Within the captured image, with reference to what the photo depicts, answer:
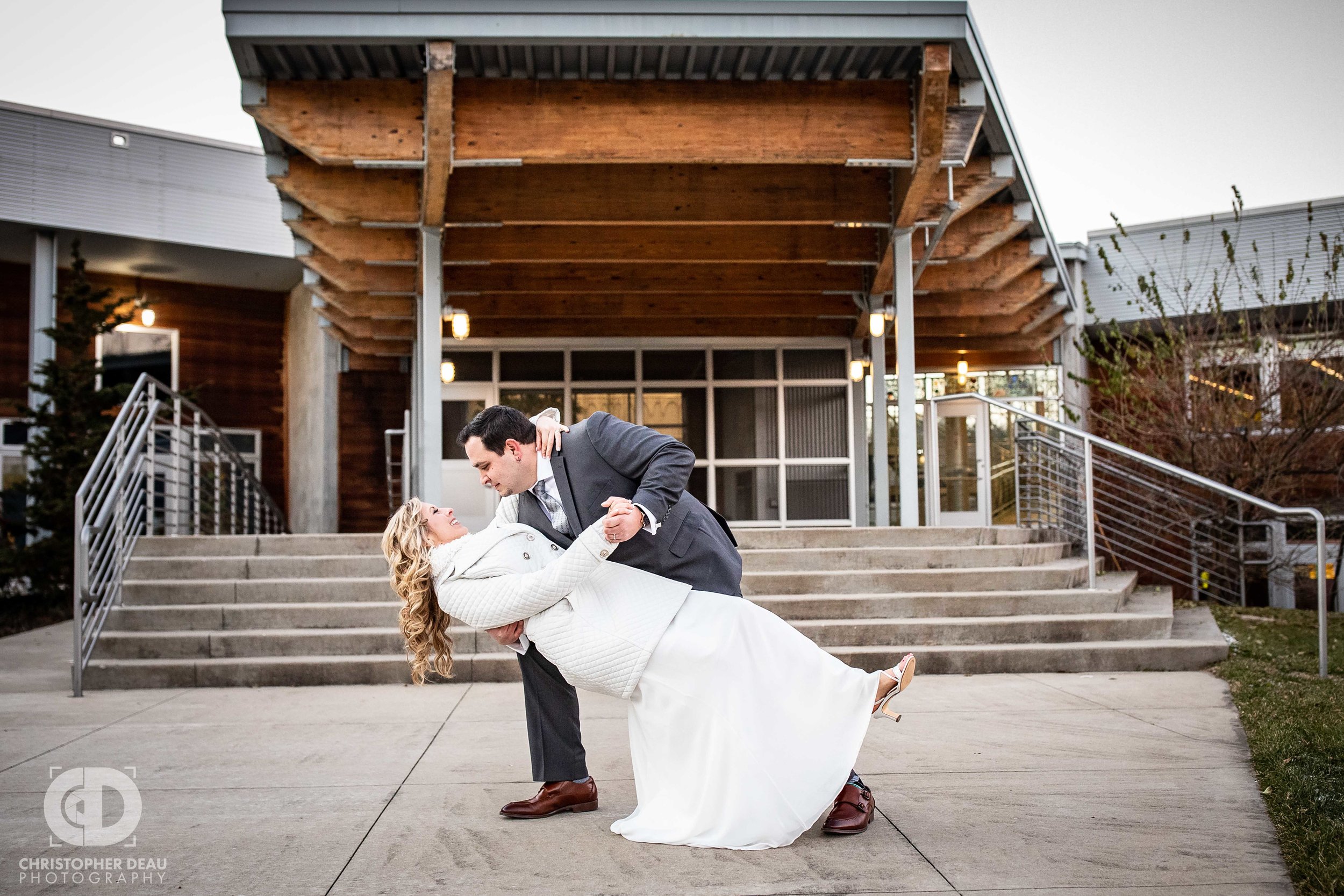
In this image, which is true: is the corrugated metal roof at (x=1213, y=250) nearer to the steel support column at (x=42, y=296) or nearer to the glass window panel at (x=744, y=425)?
the glass window panel at (x=744, y=425)

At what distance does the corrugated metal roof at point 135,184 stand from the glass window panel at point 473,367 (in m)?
4.70

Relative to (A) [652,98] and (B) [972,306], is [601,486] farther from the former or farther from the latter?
(B) [972,306]

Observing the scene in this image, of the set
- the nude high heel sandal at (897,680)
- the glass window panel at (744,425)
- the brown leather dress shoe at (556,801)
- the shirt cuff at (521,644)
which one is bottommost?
the brown leather dress shoe at (556,801)

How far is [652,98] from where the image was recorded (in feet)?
27.5

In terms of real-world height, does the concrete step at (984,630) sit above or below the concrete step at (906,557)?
below

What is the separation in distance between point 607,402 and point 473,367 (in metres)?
1.98

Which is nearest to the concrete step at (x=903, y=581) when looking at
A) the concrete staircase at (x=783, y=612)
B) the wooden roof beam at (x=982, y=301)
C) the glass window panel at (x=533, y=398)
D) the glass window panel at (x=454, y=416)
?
the concrete staircase at (x=783, y=612)

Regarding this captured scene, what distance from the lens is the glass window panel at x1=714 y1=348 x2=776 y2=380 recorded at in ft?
47.8

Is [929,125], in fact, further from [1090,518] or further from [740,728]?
[740,728]

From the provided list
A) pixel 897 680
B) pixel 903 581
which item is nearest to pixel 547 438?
pixel 897 680

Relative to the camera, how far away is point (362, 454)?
1691 centimetres

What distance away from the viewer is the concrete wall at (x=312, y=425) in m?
16.6

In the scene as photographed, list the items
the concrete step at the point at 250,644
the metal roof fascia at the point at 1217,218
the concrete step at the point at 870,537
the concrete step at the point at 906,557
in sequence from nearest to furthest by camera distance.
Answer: the concrete step at the point at 250,644 → the concrete step at the point at 906,557 → the concrete step at the point at 870,537 → the metal roof fascia at the point at 1217,218

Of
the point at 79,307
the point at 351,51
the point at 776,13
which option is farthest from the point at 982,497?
the point at 79,307
